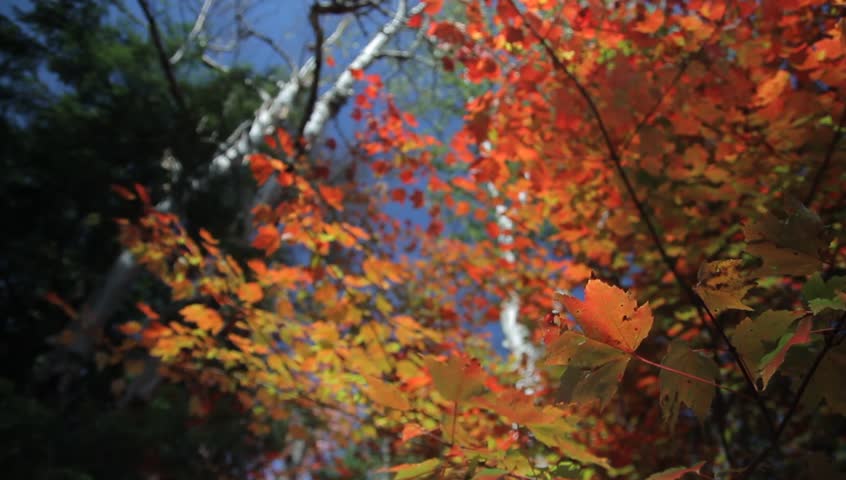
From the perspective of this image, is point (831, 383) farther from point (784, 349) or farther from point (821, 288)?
point (784, 349)

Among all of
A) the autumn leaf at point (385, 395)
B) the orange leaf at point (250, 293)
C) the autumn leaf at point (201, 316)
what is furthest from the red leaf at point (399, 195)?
the autumn leaf at point (385, 395)

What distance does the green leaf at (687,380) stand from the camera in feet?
2.49

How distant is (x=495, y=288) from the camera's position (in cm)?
475

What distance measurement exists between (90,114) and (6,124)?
2.80ft

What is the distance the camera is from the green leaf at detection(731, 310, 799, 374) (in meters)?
0.67

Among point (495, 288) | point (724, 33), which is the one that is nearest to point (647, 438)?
point (495, 288)

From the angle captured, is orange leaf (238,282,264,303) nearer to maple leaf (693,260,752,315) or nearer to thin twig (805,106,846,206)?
maple leaf (693,260,752,315)

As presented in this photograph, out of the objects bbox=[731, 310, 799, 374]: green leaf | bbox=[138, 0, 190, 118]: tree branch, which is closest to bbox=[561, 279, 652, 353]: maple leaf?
bbox=[731, 310, 799, 374]: green leaf

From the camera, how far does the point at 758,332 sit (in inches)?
27.2

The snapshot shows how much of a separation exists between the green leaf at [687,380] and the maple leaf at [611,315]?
125mm

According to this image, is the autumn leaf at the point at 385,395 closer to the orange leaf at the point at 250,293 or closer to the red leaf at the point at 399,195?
the orange leaf at the point at 250,293

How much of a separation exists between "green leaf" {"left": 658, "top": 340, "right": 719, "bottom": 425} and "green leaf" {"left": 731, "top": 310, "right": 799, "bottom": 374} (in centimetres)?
5

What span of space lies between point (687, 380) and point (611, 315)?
212 millimetres

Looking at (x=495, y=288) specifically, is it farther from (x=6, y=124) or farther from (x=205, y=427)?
(x=6, y=124)
